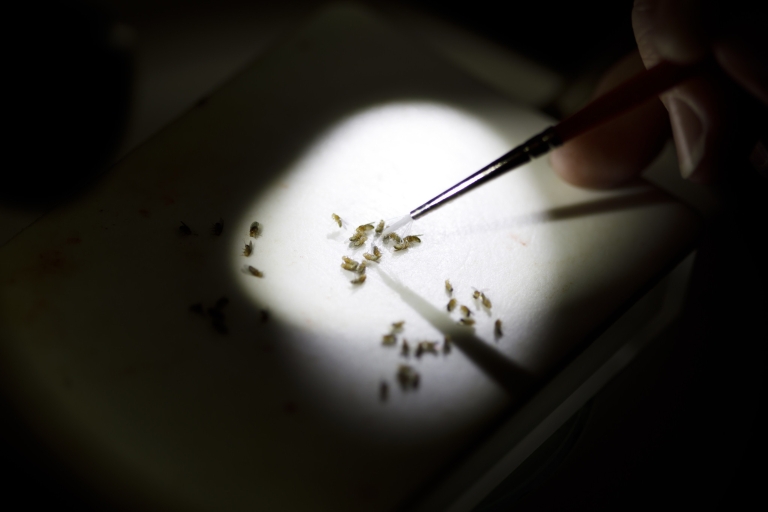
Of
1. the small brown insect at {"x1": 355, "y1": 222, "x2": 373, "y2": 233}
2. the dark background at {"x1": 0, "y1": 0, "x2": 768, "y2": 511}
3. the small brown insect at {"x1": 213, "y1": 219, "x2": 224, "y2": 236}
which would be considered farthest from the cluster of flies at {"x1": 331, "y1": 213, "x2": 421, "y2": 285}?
the dark background at {"x1": 0, "y1": 0, "x2": 768, "y2": 511}

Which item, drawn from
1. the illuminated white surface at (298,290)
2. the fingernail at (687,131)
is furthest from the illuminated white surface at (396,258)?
the fingernail at (687,131)

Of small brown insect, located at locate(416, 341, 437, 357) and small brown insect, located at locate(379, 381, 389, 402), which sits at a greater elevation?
small brown insect, located at locate(416, 341, 437, 357)

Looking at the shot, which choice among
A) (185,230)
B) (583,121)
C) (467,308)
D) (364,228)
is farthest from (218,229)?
(583,121)

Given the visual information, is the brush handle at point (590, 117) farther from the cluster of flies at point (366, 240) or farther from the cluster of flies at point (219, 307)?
the cluster of flies at point (219, 307)

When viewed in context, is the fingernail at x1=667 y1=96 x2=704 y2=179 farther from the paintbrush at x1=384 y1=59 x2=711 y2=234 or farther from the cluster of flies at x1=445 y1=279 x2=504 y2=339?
the cluster of flies at x1=445 y1=279 x2=504 y2=339

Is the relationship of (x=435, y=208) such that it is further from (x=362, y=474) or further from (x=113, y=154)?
(x=113, y=154)

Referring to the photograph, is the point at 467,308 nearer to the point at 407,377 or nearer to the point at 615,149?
the point at 407,377

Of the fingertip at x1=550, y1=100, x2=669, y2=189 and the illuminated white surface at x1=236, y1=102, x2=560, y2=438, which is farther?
the fingertip at x1=550, y1=100, x2=669, y2=189

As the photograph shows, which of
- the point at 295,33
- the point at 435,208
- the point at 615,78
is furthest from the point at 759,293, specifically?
the point at 295,33
